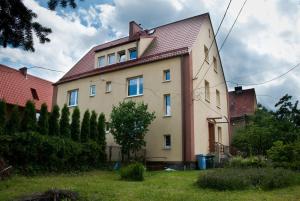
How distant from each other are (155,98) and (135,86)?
226cm

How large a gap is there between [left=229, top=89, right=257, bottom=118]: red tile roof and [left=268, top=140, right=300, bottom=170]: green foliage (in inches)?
802

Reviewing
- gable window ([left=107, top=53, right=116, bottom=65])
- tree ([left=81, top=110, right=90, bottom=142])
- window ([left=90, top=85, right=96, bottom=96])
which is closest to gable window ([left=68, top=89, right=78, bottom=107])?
window ([left=90, top=85, right=96, bottom=96])

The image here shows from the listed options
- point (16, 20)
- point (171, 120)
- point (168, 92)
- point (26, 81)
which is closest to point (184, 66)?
point (168, 92)

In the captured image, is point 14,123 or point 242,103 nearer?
point 14,123

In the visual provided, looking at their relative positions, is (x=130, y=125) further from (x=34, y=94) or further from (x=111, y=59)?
(x=34, y=94)

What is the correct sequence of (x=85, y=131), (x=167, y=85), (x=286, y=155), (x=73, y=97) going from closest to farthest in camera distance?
1. (x=286, y=155)
2. (x=85, y=131)
3. (x=167, y=85)
4. (x=73, y=97)

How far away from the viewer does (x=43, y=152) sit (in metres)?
14.6

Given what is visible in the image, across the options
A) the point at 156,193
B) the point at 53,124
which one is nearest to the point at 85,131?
the point at 53,124

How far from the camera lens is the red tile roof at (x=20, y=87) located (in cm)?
2753

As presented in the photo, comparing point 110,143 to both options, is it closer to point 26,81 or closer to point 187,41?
point 187,41

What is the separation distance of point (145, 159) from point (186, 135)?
3.12m

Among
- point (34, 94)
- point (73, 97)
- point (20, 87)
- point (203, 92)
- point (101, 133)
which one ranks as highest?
point (20, 87)

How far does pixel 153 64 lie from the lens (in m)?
21.1

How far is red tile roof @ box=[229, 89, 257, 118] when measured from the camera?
3504cm
